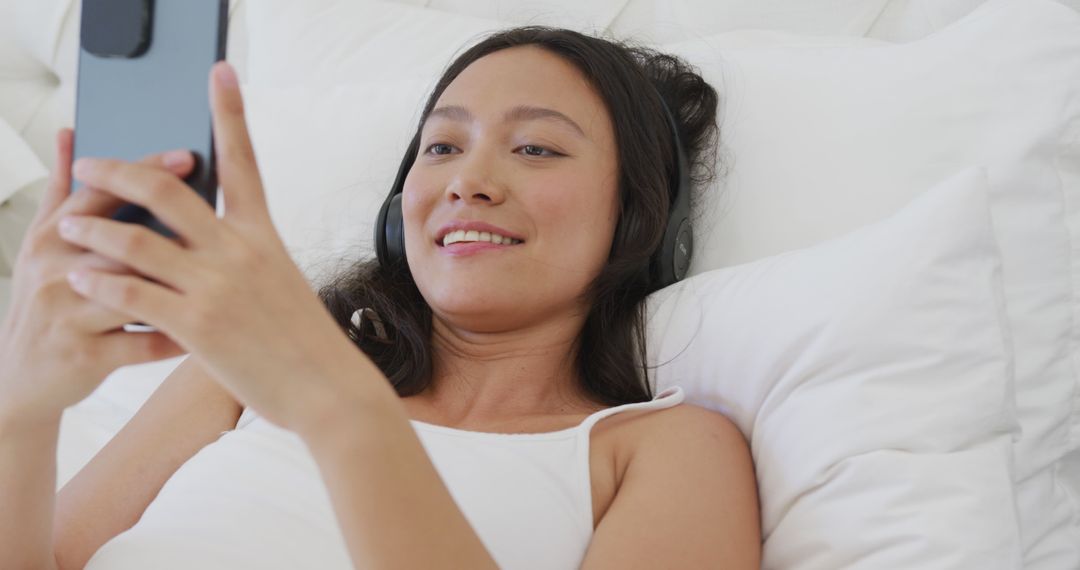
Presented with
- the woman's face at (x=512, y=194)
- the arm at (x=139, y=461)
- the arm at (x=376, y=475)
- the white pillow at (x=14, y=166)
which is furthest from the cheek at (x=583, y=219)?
the white pillow at (x=14, y=166)

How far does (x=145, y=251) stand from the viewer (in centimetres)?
56

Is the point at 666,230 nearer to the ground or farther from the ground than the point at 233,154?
nearer to the ground

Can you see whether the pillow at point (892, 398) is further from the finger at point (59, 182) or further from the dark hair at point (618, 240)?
the finger at point (59, 182)

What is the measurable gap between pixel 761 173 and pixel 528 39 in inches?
12.8

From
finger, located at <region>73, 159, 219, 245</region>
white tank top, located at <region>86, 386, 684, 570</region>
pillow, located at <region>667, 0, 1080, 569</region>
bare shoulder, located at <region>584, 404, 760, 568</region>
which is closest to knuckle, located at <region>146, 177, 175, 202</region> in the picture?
finger, located at <region>73, 159, 219, 245</region>

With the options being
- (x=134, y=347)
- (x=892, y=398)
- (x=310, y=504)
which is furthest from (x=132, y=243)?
(x=892, y=398)

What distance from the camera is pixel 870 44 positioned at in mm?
1355

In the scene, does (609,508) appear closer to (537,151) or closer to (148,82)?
(537,151)

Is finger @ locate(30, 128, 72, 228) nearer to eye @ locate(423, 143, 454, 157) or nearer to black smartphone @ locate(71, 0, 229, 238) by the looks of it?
black smartphone @ locate(71, 0, 229, 238)

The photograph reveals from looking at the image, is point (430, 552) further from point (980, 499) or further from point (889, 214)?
point (889, 214)

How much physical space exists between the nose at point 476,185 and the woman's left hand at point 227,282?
0.50m

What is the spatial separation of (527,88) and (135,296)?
70 centimetres

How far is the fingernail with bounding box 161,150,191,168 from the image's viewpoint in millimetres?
621

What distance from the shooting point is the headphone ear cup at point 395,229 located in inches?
49.5
